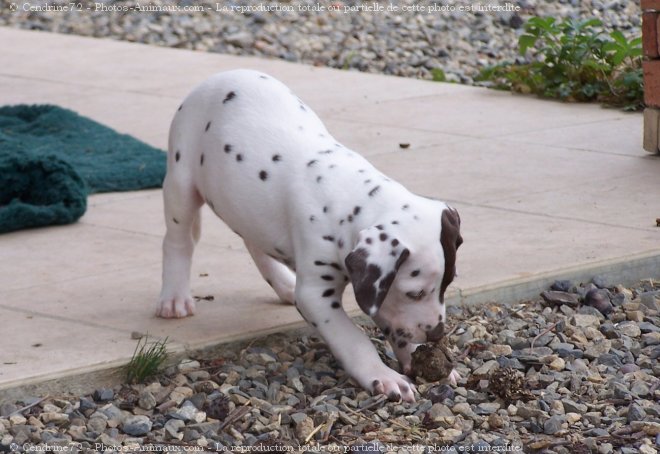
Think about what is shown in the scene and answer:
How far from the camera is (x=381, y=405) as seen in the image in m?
4.07

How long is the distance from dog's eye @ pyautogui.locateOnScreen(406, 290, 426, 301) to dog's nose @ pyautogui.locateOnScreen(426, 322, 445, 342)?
0.12 meters

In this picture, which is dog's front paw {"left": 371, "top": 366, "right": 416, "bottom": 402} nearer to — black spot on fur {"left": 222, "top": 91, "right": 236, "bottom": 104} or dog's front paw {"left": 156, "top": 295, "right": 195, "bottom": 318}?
dog's front paw {"left": 156, "top": 295, "right": 195, "bottom": 318}

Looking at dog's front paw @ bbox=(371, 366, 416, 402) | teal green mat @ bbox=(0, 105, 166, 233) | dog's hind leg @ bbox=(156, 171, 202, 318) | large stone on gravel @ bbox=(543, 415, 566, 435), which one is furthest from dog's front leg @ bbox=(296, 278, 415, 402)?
teal green mat @ bbox=(0, 105, 166, 233)

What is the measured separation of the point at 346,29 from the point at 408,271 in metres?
9.15

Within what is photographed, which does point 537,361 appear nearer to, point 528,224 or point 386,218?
point 386,218

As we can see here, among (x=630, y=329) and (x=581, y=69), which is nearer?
(x=630, y=329)

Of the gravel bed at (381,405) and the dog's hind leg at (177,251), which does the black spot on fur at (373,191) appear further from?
the dog's hind leg at (177,251)

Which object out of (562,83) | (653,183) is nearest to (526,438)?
(653,183)

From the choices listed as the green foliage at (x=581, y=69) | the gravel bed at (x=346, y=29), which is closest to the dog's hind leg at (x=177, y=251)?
the green foliage at (x=581, y=69)

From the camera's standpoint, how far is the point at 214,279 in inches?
210

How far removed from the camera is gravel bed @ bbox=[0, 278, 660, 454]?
3.83m

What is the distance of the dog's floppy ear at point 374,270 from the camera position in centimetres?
386

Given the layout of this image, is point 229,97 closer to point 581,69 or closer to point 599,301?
point 599,301

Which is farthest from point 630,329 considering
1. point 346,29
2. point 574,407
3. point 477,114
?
point 346,29
